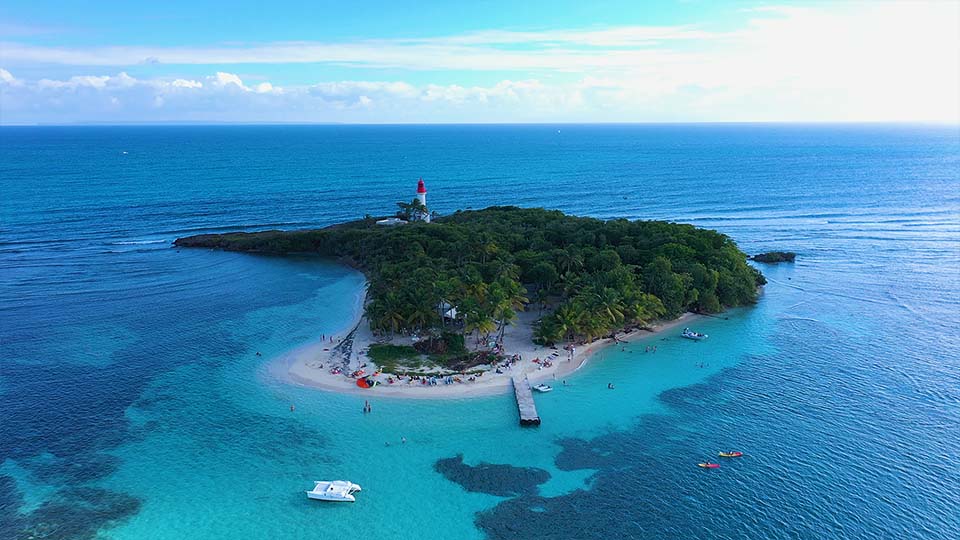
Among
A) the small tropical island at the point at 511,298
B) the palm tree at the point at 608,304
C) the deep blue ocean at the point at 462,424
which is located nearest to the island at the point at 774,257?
the deep blue ocean at the point at 462,424

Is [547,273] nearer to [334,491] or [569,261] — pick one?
[569,261]

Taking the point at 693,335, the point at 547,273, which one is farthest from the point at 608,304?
the point at 547,273

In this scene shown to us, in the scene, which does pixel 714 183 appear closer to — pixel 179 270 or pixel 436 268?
pixel 436 268

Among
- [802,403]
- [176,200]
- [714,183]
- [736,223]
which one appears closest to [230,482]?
[802,403]

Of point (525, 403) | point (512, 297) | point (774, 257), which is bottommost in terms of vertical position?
point (525, 403)

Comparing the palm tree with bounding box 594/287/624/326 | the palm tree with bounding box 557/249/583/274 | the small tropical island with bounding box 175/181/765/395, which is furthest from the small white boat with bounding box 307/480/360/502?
the palm tree with bounding box 557/249/583/274

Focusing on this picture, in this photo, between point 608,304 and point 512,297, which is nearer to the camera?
point 608,304

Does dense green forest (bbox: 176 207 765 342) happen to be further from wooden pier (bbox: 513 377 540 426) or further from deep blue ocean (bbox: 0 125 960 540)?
wooden pier (bbox: 513 377 540 426)
